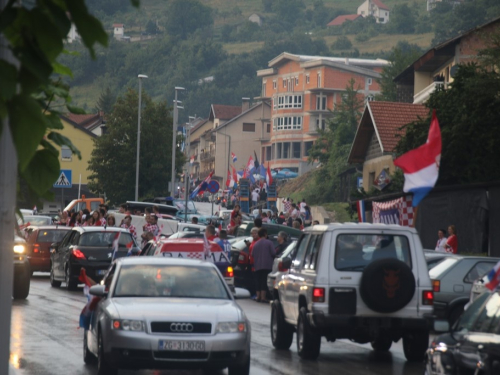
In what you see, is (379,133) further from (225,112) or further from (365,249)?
(225,112)

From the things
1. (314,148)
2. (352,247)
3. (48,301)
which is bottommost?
(48,301)

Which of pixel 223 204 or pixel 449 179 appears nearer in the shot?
pixel 449 179

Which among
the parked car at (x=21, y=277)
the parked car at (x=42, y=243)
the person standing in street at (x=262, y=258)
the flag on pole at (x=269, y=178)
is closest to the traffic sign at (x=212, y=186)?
the parked car at (x=42, y=243)

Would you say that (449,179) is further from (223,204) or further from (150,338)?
(223,204)

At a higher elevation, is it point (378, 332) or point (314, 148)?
point (314, 148)

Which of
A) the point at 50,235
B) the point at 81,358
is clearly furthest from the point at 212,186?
the point at 81,358

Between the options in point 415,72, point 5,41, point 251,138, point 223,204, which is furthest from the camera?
point 251,138

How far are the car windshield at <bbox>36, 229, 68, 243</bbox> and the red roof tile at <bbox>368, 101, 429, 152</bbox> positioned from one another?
19.1 metres

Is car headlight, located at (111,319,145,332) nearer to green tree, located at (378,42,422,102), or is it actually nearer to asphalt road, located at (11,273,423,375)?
asphalt road, located at (11,273,423,375)

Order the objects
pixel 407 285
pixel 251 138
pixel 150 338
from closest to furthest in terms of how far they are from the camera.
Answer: pixel 150 338 < pixel 407 285 < pixel 251 138

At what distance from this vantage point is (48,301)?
2289 centimetres

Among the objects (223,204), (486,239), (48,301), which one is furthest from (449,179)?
(223,204)

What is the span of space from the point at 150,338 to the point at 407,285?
3535 mm

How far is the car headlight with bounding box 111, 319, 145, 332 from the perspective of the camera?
1119 centimetres
